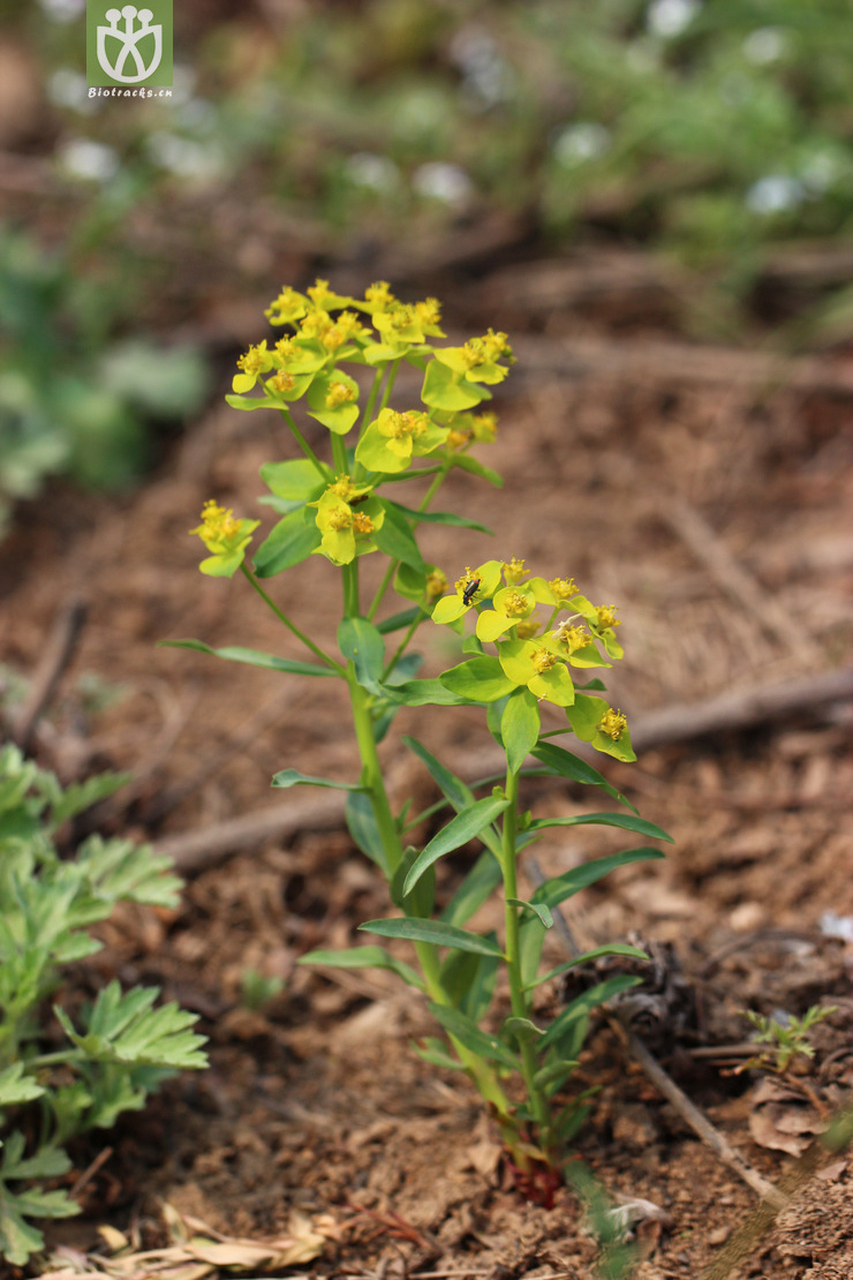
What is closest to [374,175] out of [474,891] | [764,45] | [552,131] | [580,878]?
[552,131]

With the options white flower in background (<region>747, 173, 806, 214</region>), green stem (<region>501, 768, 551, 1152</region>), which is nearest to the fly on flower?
green stem (<region>501, 768, 551, 1152</region>)

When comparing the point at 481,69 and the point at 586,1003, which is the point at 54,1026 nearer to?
the point at 586,1003

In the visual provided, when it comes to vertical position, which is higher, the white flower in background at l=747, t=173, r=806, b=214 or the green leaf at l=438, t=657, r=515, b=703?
the white flower in background at l=747, t=173, r=806, b=214

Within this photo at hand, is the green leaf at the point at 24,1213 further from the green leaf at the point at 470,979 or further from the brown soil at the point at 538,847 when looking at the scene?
the green leaf at the point at 470,979

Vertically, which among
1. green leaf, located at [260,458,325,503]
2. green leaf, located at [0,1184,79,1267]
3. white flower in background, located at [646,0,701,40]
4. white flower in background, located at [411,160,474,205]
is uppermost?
white flower in background, located at [646,0,701,40]

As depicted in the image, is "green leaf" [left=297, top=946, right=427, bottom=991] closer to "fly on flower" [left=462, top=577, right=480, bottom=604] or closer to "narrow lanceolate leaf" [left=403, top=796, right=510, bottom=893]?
"narrow lanceolate leaf" [left=403, top=796, right=510, bottom=893]

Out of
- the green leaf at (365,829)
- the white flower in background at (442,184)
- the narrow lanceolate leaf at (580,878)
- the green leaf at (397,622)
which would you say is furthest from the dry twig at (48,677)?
the white flower in background at (442,184)

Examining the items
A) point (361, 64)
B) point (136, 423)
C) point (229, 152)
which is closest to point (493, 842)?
point (136, 423)
